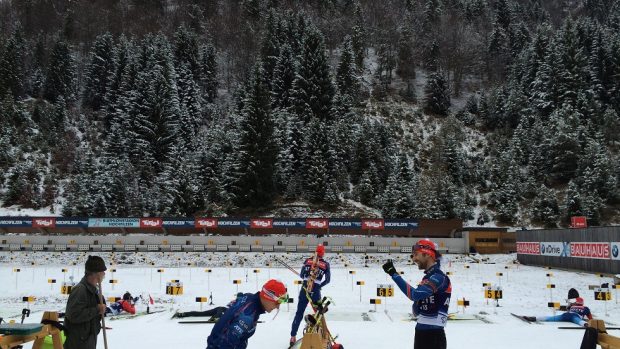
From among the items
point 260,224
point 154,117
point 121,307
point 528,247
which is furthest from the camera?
point 154,117

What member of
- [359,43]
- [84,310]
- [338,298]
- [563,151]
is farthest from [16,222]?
[359,43]

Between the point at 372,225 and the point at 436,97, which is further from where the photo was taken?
the point at 436,97

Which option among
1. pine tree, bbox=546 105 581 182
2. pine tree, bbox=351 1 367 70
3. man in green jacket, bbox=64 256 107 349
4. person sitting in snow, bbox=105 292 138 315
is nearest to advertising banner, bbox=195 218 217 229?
person sitting in snow, bbox=105 292 138 315

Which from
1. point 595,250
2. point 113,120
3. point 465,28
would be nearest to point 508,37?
point 465,28

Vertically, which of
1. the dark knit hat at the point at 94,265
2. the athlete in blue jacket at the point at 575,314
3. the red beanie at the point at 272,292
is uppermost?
the dark knit hat at the point at 94,265

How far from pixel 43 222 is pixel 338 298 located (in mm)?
42924

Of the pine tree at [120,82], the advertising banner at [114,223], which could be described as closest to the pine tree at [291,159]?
the advertising banner at [114,223]

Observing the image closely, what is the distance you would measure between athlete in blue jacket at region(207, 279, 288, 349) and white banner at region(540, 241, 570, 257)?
31485 mm

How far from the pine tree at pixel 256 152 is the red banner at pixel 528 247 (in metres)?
37.0

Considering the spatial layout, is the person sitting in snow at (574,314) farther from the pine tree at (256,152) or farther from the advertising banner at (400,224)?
the pine tree at (256,152)

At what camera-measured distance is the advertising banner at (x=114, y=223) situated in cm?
5050

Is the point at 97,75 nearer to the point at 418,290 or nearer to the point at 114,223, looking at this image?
the point at 114,223

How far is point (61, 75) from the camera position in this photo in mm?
93188

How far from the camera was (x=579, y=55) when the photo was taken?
85.4 m
